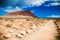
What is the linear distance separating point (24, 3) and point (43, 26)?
46 centimetres

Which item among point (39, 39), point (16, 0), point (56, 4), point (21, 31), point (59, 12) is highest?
point (16, 0)

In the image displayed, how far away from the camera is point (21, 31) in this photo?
6.17ft

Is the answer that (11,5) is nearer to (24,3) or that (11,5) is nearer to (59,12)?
(24,3)

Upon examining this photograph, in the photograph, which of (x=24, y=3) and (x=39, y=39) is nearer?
(x=39, y=39)

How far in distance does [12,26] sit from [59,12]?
747 millimetres

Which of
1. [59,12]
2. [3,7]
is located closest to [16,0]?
[3,7]

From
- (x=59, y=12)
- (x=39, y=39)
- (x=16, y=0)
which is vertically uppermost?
(x=16, y=0)

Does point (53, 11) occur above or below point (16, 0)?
below

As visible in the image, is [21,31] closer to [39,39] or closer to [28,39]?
[28,39]

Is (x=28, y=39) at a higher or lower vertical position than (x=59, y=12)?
lower

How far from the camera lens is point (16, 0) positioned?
6.47 feet

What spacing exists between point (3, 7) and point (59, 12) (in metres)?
0.87

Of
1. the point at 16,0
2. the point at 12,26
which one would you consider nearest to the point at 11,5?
the point at 16,0

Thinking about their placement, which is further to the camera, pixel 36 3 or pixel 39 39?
pixel 36 3
